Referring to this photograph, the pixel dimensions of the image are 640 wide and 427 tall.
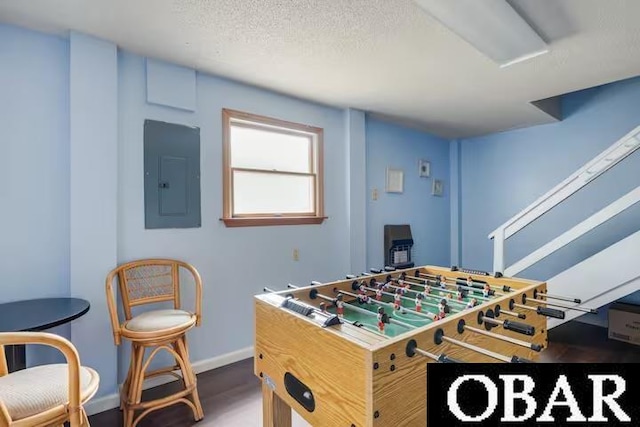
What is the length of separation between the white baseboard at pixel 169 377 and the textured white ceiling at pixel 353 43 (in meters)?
2.24

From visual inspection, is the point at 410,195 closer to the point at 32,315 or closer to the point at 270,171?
the point at 270,171

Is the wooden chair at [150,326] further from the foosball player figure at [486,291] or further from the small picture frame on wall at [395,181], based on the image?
the small picture frame on wall at [395,181]

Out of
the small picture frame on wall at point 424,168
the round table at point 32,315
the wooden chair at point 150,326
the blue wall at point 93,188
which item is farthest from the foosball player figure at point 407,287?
the small picture frame on wall at point 424,168

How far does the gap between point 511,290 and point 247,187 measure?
2096mm

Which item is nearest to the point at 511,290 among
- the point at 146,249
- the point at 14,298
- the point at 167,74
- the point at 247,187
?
the point at 247,187

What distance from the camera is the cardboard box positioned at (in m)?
3.05

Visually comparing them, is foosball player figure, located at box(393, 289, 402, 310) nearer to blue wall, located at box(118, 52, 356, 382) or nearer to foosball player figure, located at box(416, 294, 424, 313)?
foosball player figure, located at box(416, 294, 424, 313)

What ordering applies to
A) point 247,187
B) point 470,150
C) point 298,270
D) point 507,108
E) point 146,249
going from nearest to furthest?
point 146,249 < point 247,187 < point 298,270 < point 507,108 < point 470,150

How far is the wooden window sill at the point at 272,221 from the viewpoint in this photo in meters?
2.69

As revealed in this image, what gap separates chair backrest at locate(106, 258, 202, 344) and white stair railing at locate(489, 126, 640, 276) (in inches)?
113

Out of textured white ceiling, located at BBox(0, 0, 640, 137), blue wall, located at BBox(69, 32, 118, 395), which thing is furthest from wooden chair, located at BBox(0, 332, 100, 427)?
textured white ceiling, located at BBox(0, 0, 640, 137)

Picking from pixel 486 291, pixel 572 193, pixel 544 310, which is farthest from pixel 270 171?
pixel 572 193

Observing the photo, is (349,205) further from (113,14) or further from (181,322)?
(113,14)

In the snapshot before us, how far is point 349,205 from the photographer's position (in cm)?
346
